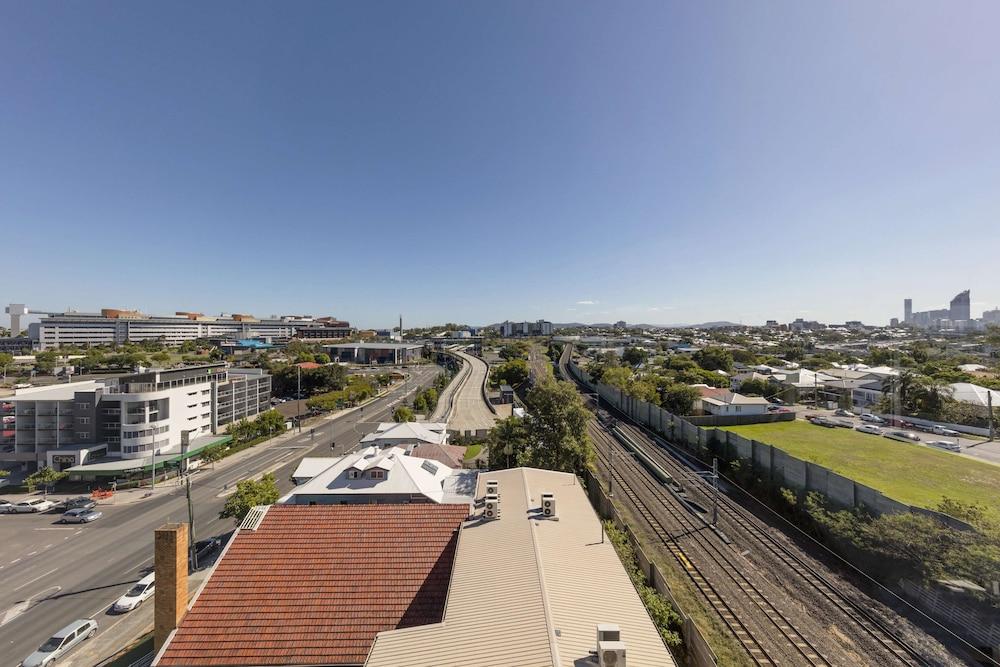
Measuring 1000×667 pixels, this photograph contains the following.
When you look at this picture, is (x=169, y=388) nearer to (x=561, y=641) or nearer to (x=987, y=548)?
(x=561, y=641)

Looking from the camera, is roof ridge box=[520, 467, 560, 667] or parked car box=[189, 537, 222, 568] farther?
parked car box=[189, 537, 222, 568]

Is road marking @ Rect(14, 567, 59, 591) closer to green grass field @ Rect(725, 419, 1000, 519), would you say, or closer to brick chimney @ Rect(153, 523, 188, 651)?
brick chimney @ Rect(153, 523, 188, 651)

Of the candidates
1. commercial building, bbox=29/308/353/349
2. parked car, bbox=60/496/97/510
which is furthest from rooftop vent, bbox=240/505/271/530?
commercial building, bbox=29/308/353/349

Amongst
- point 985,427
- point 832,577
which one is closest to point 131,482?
point 832,577

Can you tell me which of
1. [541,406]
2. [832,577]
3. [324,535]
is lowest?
[832,577]

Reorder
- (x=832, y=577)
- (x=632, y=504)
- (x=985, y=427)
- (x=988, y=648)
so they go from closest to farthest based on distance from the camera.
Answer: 1. (x=988, y=648)
2. (x=832, y=577)
3. (x=632, y=504)
4. (x=985, y=427)
